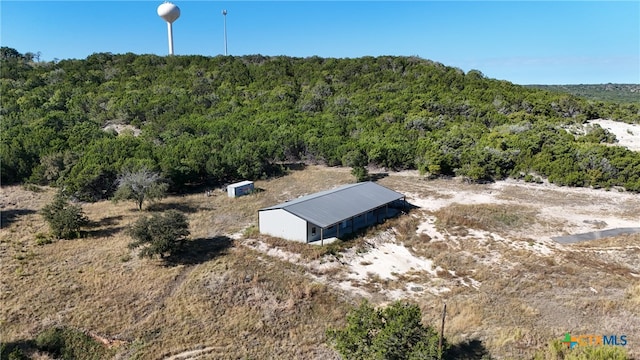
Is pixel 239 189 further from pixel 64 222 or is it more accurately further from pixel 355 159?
pixel 355 159

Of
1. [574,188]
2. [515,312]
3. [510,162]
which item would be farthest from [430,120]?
[515,312]

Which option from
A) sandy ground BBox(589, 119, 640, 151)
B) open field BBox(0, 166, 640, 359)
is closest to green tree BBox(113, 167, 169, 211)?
open field BBox(0, 166, 640, 359)

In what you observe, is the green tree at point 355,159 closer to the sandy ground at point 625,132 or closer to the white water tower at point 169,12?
the sandy ground at point 625,132

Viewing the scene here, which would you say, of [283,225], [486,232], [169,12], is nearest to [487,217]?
[486,232]

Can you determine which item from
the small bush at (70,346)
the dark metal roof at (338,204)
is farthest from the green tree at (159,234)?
the small bush at (70,346)

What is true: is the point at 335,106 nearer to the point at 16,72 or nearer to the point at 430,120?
the point at 430,120
